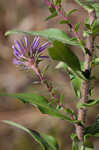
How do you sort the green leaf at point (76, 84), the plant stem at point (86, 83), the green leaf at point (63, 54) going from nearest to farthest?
the green leaf at point (63, 54) < the plant stem at point (86, 83) < the green leaf at point (76, 84)

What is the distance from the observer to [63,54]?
0.87m

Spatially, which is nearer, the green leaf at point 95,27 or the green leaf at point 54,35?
the green leaf at point 95,27

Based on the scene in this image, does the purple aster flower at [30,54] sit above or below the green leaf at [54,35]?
below

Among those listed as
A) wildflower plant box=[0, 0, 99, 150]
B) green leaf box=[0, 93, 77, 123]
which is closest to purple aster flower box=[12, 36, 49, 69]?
wildflower plant box=[0, 0, 99, 150]

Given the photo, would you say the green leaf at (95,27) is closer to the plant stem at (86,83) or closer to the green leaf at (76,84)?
the plant stem at (86,83)

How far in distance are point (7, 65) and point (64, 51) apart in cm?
316

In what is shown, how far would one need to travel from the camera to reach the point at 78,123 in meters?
1.06

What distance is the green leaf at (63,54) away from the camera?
2.78 ft

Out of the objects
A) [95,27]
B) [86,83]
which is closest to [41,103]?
[86,83]

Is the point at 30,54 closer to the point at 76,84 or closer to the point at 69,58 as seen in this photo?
the point at 69,58

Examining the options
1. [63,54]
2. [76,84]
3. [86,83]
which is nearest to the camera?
[63,54]

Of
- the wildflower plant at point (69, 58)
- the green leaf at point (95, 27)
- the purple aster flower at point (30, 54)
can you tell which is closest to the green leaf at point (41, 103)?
the wildflower plant at point (69, 58)

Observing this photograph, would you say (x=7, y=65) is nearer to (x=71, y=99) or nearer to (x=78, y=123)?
(x=71, y=99)

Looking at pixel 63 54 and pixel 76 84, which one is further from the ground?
pixel 63 54
